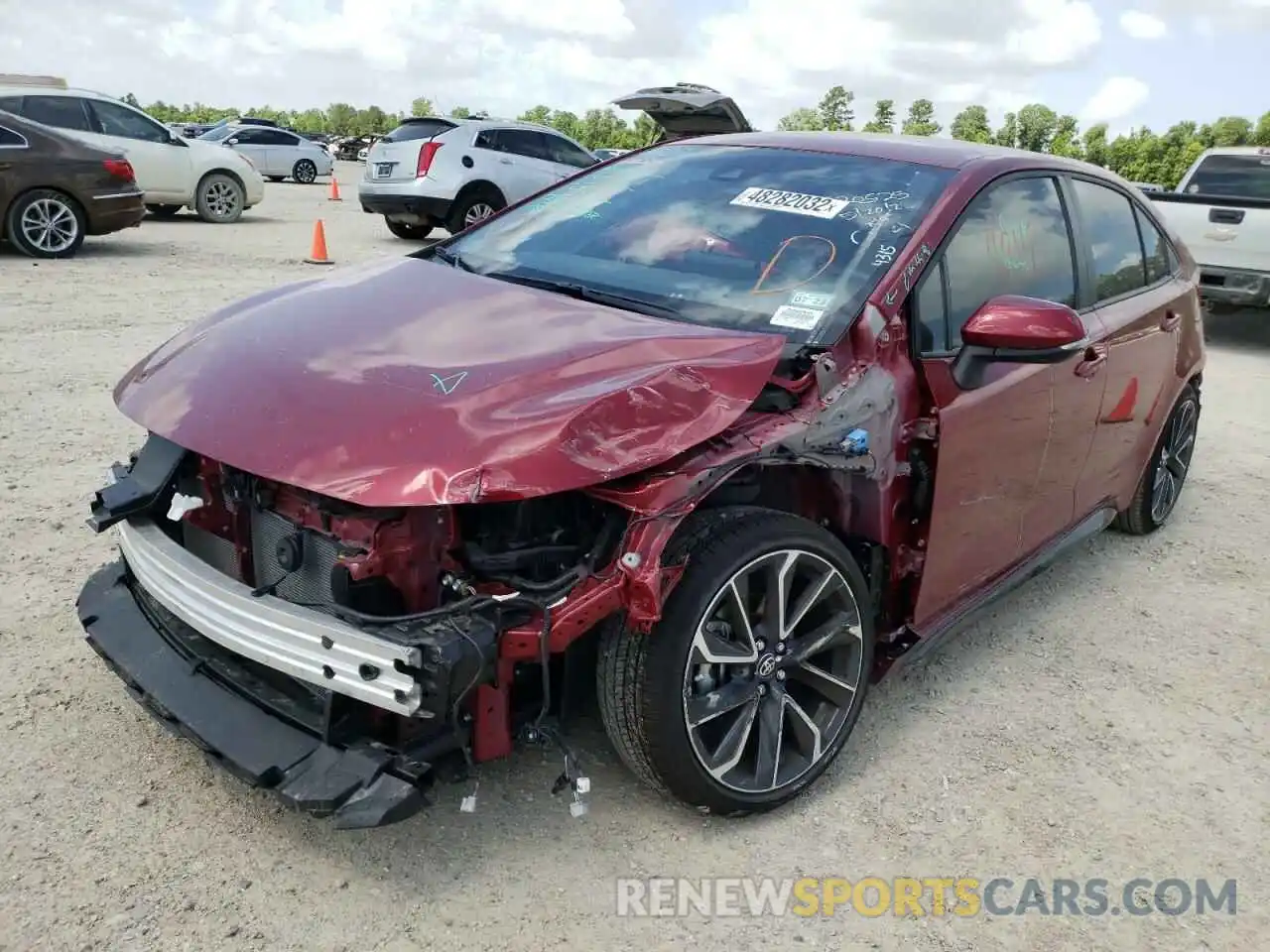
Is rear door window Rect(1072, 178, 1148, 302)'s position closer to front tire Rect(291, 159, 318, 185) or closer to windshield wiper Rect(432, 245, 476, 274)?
windshield wiper Rect(432, 245, 476, 274)

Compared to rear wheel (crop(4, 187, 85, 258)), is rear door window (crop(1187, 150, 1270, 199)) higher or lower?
higher

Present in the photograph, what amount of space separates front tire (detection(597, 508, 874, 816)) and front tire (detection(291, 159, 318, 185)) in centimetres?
2743

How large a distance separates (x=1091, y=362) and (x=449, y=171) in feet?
35.9

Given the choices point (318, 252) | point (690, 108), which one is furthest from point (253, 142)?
point (690, 108)

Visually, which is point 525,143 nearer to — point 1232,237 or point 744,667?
point 1232,237

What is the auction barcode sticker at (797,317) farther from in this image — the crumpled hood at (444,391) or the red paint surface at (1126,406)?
the red paint surface at (1126,406)

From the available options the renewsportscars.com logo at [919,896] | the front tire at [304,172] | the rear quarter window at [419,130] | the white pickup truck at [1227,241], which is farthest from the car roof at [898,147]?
the front tire at [304,172]

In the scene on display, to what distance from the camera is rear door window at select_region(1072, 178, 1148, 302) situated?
3936 millimetres

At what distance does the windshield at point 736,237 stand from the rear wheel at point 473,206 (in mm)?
10002

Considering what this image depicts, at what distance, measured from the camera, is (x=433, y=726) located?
7.73 ft

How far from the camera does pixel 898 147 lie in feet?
11.9

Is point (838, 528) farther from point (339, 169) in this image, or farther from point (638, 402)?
point (339, 169)

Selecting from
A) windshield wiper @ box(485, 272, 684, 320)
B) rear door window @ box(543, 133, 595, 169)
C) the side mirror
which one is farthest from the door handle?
rear door window @ box(543, 133, 595, 169)

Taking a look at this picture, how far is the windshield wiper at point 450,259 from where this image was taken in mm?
3531
